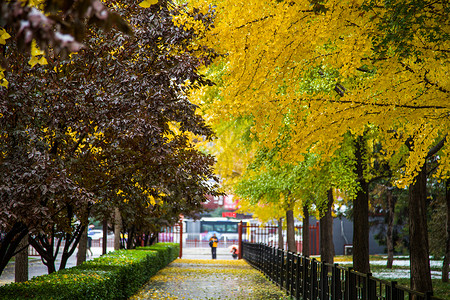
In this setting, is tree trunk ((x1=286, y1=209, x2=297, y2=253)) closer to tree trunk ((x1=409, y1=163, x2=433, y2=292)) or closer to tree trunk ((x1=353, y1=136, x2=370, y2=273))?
tree trunk ((x1=353, y1=136, x2=370, y2=273))

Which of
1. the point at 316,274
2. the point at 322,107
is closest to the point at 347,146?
the point at 316,274

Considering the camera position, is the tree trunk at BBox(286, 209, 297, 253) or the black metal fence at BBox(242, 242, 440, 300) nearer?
the black metal fence at BBox(242, 242, 440, 300)

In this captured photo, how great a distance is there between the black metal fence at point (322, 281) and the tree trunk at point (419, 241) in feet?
2.86

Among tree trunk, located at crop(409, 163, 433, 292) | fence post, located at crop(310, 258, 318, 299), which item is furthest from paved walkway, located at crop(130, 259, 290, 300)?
tree trunk, located at crop(409, 163, 433, 292)

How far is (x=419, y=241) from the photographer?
13016mm

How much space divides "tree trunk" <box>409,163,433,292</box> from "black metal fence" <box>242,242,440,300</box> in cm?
87

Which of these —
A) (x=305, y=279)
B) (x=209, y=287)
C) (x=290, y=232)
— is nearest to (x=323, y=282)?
(x=305, y=279)

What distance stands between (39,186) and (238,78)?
3268 millimetres

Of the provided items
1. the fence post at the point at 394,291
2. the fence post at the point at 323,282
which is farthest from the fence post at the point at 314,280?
the fence post at the point at 394,291

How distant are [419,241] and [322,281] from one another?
3.67 metres

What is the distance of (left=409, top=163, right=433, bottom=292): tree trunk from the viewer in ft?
42.2

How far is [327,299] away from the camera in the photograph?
1025 cm

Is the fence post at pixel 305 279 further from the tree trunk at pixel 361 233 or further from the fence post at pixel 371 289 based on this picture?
the fence post at pixel 371 289

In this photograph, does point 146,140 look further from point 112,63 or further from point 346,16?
point 346,16
